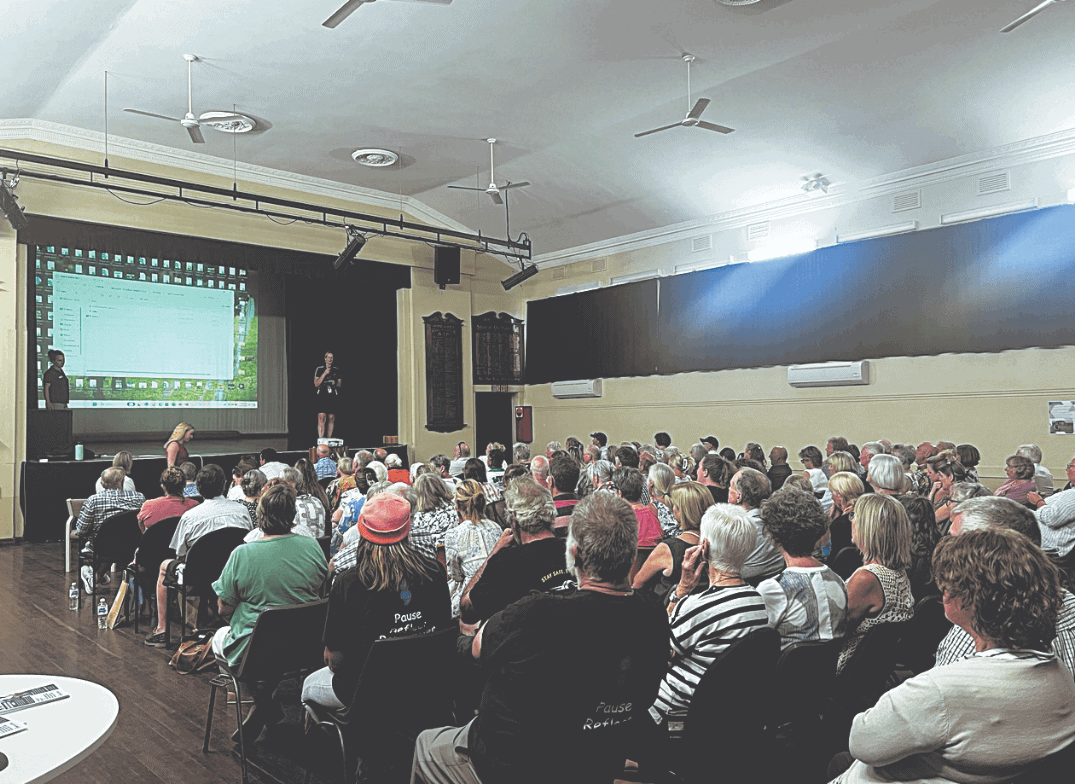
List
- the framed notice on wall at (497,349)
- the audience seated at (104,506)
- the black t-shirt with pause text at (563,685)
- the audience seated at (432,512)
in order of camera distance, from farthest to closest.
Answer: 1. the framed notice on wall at (497,349)
2. the audience seated at (104,506)
3. the audience seated at (432,512)
4. the black t-shirt with pause text at (563,685)

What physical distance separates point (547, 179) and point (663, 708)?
34.0 feet

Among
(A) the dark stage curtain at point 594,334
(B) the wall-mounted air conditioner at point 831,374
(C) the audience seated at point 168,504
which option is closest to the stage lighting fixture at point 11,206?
(C) the audience seated at point 168,504

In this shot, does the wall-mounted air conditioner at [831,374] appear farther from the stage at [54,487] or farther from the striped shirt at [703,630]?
the striped shirt at [703,630]

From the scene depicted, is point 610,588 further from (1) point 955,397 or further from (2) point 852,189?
(2) point 852,189

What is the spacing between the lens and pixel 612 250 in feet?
45.3

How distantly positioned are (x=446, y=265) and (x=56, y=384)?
6.15 meters

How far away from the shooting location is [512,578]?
3.13m

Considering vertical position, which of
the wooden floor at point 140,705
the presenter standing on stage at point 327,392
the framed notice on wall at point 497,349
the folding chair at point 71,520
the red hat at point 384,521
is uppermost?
the framed notice on wall at point 497,349

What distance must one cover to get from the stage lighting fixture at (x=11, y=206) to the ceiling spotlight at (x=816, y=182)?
953 centimetres

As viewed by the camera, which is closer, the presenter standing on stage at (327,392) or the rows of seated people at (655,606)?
the rows of seated people at (655,606)

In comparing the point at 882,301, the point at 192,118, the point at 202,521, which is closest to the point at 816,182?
the point at 882,301

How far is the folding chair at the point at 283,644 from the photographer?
304cm

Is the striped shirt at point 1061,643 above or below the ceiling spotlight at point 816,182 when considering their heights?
below

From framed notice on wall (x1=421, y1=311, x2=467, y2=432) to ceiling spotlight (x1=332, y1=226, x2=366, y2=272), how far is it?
2345 mm
